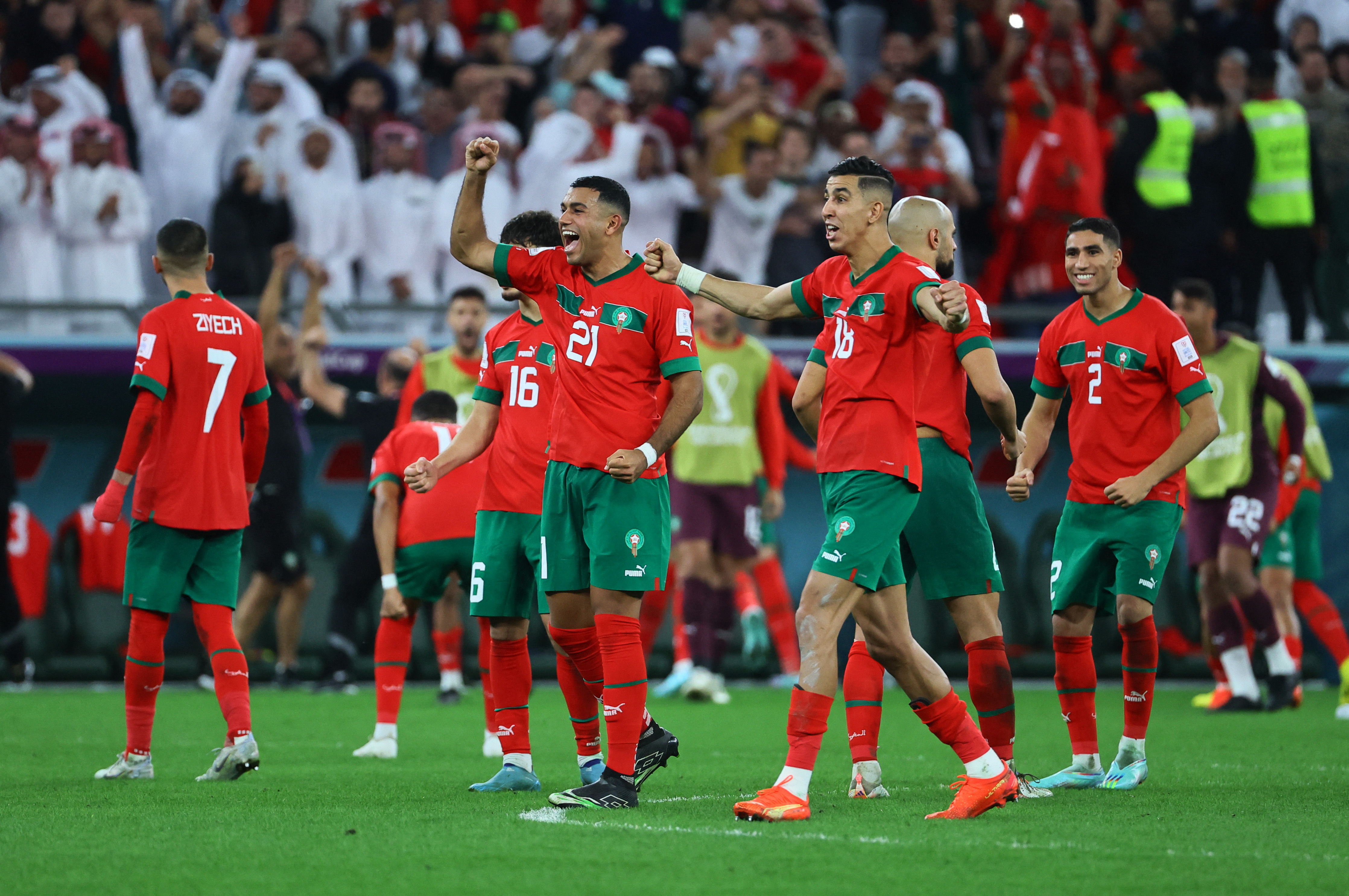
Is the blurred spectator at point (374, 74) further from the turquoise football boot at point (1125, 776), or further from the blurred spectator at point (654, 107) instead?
the turquoise football boot at point (1125, 776)

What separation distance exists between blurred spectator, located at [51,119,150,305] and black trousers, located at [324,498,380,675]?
3.22 metres

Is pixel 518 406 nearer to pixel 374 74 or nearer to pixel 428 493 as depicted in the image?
pixel 428 493

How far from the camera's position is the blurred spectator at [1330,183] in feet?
50.6

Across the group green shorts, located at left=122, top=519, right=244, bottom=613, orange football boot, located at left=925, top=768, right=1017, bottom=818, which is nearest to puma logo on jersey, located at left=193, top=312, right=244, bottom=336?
green shorts, located at left=122, top=519, right=244, bottom=613

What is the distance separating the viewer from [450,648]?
39.6 ft

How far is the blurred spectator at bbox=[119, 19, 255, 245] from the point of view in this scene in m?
14.6

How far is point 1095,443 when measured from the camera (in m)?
7.07

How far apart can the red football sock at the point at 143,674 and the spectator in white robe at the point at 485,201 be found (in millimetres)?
7570

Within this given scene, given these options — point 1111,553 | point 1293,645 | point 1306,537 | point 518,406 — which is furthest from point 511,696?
point 1306,537

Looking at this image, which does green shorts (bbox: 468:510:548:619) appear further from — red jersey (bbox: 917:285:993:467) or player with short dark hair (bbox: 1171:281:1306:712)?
player with short dark hair (bbox: 1171:281:1306:712)

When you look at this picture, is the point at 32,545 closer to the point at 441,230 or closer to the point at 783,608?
the point at 441,230

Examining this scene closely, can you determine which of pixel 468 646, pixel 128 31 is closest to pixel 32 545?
pixel 468 646

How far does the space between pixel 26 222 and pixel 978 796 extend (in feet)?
36.0

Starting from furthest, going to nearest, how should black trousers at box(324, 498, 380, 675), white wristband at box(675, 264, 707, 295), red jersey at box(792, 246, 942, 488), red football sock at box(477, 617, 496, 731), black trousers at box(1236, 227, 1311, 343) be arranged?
black trousers at box(1236, 227, 1311, 343)
black trousers at box(324, 498, 380, 675)
red football sock at box(477, 617, 496, 731)
white wristband at box(675, 264, 707, 295)
red jersey at box(792, 246, 942, 488)
